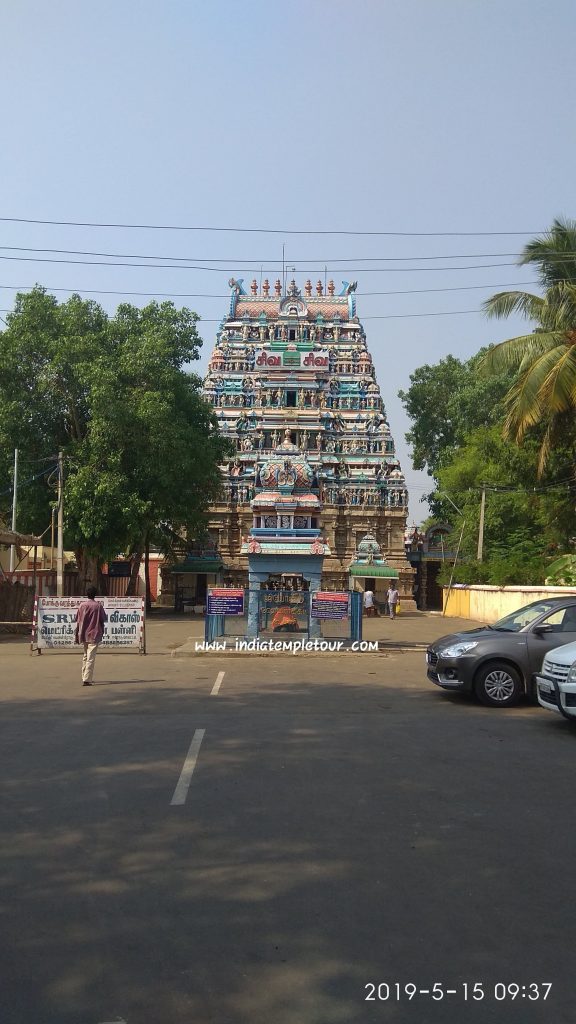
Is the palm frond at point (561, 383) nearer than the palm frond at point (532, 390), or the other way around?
the palm frond at point (561, 383)

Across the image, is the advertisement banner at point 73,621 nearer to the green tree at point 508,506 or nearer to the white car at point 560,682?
the white car at point 560,682

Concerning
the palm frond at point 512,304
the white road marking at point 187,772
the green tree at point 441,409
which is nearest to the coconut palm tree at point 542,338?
the palm frond at point 512,304

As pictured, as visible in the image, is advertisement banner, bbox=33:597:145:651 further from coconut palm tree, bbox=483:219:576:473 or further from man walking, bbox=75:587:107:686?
coconut palm tree, bbox=483:219:576:473

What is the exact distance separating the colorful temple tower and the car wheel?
3563 cm

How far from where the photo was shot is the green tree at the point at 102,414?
3303 cm

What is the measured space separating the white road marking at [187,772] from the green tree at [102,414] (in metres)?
24.7

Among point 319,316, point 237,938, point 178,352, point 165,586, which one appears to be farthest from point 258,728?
point 319,316

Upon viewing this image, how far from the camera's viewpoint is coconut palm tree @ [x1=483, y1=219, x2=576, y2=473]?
824 inches

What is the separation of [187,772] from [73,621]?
37.4 ft

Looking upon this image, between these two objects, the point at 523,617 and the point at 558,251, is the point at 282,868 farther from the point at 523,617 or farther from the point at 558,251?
the point at 558,251

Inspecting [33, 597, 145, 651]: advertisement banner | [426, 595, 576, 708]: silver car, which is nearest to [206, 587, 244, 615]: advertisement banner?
[33, 597, 145, 651]: advertisement banner

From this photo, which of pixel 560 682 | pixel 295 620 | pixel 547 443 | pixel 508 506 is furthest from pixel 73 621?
pixel 508 506

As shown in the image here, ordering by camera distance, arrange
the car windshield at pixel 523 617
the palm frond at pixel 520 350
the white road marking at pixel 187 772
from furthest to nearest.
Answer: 1. the palm frond at pixel 520 350
2. the car windshield at pixel 523 617
3. the white road marking at pixel 187 772

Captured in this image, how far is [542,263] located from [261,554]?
11.1 metres
